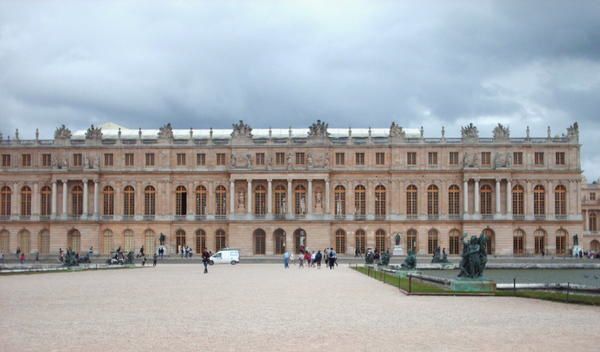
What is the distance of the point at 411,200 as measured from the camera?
267 feet

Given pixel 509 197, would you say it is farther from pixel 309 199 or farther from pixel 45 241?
pixel 45 241

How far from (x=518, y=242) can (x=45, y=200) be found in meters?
45.4

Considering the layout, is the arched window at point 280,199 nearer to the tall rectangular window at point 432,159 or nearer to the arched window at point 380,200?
the arched window at point 380,200

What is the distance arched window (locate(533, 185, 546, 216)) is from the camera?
80.6 metres

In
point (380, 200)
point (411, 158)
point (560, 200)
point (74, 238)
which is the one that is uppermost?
point (411, 158)

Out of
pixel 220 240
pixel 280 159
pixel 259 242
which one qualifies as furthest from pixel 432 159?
pixel 220 240

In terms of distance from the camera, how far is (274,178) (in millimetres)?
81188

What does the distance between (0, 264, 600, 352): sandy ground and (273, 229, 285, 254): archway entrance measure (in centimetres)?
5033

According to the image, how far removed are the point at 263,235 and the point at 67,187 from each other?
63.5 ft

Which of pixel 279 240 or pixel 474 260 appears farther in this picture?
pixel 279 240

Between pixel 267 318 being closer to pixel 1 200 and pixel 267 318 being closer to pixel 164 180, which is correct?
pixel 164 180

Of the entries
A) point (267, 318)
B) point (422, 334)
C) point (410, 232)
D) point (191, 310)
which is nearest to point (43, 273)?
point (191, 310)

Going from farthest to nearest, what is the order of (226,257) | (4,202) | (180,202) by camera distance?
(4,202) < (180,202) < (226,257)

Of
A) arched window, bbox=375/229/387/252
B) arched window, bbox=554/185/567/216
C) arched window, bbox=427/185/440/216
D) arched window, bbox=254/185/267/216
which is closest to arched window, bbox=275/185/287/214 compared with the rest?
arched window, bbox=254/185/267/216
